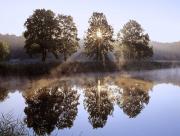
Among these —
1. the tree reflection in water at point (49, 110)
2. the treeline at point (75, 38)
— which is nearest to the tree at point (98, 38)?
the treeline at point (75, 38)

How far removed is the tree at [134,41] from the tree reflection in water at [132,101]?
2746 inches

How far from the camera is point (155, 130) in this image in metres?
25.0

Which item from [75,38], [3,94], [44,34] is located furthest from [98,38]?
[3,94]

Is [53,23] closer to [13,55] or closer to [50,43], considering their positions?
[50,43]

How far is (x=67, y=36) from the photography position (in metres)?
98.4

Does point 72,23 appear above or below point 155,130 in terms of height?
above

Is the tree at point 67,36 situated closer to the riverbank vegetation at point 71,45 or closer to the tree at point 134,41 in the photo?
the riverbank vegetation at point 71,45

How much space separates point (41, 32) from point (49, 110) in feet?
192

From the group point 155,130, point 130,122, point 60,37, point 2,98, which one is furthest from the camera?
point 60,37

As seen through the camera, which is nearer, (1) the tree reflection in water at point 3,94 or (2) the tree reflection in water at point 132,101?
(2) the tree reflection in water at point 132,101

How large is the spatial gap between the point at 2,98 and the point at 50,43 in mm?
48829

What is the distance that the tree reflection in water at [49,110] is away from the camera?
25877mm

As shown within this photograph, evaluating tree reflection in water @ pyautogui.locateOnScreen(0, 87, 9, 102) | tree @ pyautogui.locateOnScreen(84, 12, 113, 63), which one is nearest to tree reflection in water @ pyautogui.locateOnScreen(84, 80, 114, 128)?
tree reflection in water @ pyautogui.locateOnScreen(0, 87, 9, 102)

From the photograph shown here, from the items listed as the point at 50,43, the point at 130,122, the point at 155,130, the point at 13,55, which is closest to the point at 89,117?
the point at 130,122
